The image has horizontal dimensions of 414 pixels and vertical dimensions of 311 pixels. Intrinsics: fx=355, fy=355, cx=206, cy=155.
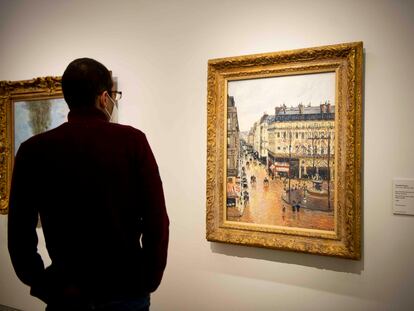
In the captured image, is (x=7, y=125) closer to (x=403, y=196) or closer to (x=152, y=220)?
(x=152, y=220)

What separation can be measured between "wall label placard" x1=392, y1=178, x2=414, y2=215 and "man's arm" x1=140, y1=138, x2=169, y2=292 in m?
0.97

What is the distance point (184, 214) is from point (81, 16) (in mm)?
1407

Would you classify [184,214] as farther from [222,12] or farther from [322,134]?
[222,12]

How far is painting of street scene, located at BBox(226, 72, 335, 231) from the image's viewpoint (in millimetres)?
1570

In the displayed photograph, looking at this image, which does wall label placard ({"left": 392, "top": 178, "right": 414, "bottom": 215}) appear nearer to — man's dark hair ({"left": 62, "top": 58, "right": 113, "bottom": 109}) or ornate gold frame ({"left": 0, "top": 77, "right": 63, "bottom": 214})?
man's dark hair ({"left": 62, "top": 58, "right": 113, "bottom": 109})

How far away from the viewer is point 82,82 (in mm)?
1109

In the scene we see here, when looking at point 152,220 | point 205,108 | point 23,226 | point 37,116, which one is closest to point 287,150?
point 205,108

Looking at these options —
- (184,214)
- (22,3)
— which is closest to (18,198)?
(184,214)

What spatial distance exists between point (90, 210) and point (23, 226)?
26 cm

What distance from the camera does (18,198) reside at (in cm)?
115

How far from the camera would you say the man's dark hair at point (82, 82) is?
3.64ft

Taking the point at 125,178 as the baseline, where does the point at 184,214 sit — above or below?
below

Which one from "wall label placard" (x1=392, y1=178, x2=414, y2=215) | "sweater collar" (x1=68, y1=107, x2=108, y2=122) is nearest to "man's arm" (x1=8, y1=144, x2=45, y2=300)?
"sweater collar" (x1=68, y1=107, x2=108, y2=122)

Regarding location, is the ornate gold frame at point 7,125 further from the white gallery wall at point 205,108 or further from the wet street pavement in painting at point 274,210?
the wet street pavement in painting at point 274,210
